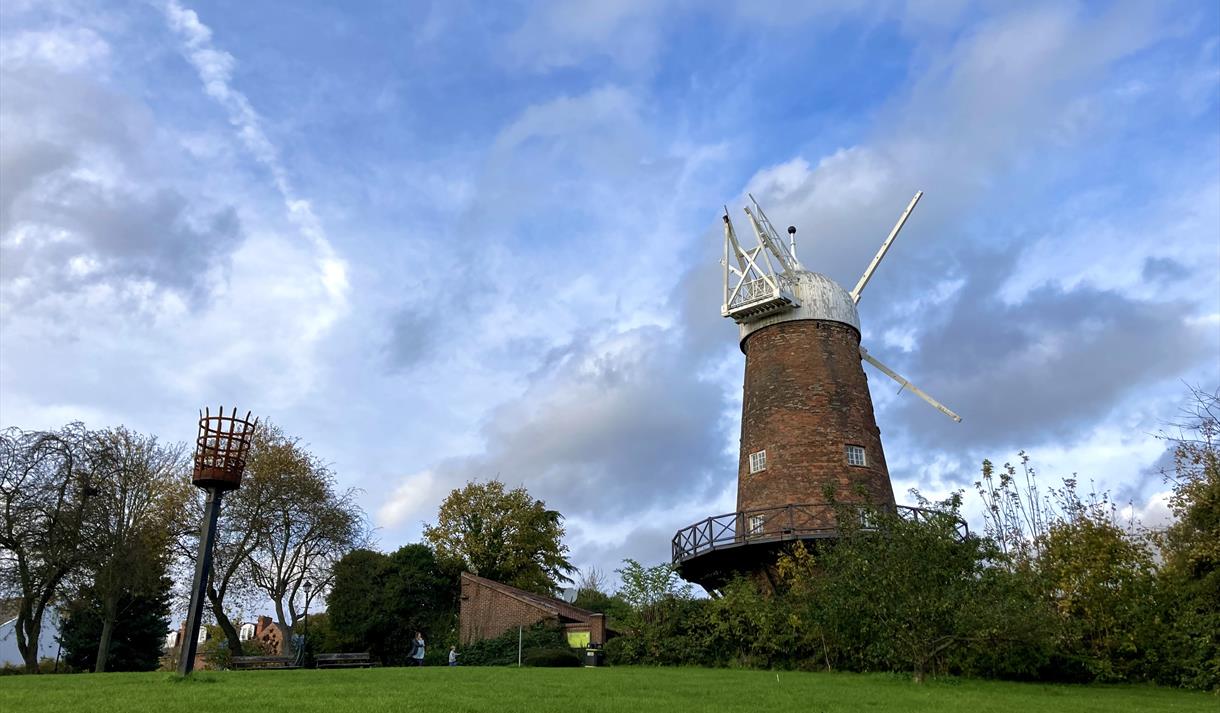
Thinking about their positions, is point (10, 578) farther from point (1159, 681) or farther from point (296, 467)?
point (1159, 681)

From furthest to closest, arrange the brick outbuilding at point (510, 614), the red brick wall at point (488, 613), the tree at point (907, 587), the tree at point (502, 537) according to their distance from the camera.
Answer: the tree at point (502, 537)
the red brick wall at point (488, 613)
the brick outbuilding at point (510, 614)
the tree at point (907, 587)

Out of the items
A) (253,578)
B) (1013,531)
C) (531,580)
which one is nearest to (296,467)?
(253,578)

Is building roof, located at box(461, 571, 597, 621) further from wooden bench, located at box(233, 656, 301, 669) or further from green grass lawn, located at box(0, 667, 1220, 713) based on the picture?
green grass lawn, located at box(0, 667, 1220, 713)

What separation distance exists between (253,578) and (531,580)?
1452cm

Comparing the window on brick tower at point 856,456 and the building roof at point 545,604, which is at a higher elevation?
the window on brick tower at point 856,456

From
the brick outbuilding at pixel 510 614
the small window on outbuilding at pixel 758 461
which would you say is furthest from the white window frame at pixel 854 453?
the brick outbuilding at pixel 510 614

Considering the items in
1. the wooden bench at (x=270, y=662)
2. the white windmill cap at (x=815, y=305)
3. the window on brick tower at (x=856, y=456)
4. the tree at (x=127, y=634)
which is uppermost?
the white windmill cap at (x=815, y=305)

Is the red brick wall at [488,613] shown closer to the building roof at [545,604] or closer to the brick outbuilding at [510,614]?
the brick outbuilding at [510,614]

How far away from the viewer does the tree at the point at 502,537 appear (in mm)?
42125

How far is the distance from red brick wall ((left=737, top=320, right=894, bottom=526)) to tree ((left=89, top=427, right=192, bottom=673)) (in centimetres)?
1794

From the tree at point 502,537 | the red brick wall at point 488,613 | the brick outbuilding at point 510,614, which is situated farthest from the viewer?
the tree at point 502,537

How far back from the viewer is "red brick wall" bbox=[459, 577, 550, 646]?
1212 inches

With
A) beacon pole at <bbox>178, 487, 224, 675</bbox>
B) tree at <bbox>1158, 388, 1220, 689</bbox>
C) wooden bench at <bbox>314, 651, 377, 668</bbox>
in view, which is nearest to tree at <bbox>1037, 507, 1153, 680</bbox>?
tree at <bbox>1158, 388, 1220, 689</bbox>

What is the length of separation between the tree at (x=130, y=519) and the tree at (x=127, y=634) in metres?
1.94
